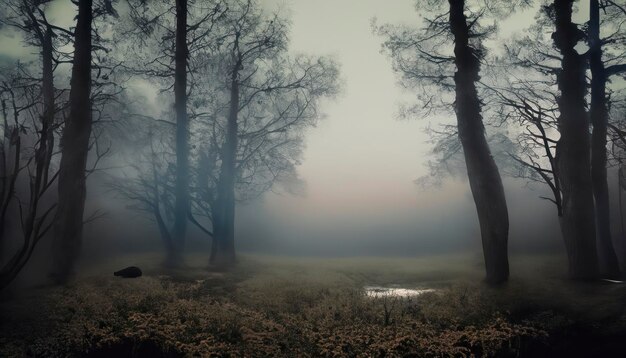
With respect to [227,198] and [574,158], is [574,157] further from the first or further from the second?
[227,198]

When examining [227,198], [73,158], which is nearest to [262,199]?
[227,198]

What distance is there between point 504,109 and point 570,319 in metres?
7.32

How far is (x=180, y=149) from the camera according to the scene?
11234 mm

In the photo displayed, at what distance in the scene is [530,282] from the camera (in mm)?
8320

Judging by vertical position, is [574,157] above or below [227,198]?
above

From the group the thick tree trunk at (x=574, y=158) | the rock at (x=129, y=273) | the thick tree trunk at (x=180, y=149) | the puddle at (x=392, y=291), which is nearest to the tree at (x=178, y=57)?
the thick tree trunk at (x=180, y=149)

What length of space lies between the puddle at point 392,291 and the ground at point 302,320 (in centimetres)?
28

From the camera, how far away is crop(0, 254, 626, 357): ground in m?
5.41

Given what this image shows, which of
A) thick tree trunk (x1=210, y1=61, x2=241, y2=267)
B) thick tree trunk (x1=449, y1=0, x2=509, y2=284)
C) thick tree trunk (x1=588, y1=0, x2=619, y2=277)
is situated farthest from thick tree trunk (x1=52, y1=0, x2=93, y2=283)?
thick tree trunk (x1=588, y1=0, x2=619, y2=277)

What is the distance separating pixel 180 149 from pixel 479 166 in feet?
27.9

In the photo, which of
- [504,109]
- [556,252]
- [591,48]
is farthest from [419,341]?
[556,252]

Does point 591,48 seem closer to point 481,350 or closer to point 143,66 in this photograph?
point 481,350

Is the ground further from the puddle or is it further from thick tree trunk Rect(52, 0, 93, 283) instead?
thick tree trunk Rect(52, 0, 93, 283)

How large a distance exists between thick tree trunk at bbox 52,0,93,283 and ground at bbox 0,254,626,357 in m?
A: 0.97
